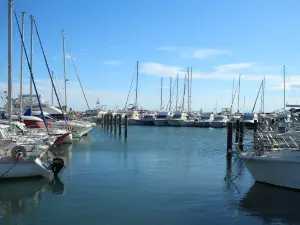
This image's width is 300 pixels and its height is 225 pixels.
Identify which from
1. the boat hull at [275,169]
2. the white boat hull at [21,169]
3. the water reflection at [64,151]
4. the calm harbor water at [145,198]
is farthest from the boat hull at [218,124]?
the white boat hull at [21,169]

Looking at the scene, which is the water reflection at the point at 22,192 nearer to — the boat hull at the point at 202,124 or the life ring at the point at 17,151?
the life ring at the point at 17,151

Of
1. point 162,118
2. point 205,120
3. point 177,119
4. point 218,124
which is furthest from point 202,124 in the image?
point 162,118

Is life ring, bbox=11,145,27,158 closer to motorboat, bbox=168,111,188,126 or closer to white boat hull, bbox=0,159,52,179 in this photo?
white boat hull, bbox=0,159,52,179

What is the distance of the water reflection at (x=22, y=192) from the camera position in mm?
14359

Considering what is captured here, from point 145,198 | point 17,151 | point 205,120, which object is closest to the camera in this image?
point 145,198

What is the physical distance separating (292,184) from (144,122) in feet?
262

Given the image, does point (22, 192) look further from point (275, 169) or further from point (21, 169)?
point (275, 169)

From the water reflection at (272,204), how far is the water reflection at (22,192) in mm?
8283

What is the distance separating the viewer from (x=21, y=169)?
17969 mm

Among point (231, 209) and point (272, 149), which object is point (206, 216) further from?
point (272, 149)

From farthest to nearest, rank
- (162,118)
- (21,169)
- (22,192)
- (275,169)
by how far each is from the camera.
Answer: (162,118) < (21,169) < (275,169) < (22,192)

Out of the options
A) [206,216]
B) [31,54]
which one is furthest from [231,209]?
[31,54]

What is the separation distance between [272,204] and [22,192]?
10.7 metres

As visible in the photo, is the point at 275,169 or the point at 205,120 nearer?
the point at 275,169
